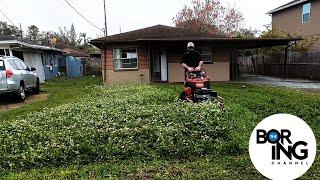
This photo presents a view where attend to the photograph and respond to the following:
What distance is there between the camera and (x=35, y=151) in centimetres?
562

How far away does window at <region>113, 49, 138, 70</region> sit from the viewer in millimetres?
21797

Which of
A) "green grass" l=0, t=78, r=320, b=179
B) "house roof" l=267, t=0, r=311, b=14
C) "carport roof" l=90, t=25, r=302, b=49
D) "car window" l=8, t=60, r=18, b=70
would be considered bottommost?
"green grass" l=0, t=78, r=320, b=179

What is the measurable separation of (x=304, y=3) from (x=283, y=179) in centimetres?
2666

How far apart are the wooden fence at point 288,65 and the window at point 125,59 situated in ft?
28.6

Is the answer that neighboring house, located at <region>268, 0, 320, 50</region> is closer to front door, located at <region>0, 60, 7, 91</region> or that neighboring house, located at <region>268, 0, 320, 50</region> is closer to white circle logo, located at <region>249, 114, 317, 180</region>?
front door, located at <region>0, 60, 7, 91</region>

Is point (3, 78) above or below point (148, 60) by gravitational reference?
below

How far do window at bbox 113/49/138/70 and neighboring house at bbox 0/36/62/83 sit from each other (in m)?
5.59

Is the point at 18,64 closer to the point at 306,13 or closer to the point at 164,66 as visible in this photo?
the point at 164,66

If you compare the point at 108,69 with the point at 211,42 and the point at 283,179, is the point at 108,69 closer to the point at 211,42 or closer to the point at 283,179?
the point at 211,42

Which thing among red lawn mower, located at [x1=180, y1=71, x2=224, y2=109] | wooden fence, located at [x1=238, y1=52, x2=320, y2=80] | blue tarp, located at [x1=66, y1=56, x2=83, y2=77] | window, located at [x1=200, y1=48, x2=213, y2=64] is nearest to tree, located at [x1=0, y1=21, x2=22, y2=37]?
blue tarp, located at [x1=66, y1=56, x2=83, y2=77]

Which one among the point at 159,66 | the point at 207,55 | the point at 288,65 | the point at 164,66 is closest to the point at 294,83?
the point at 207,55

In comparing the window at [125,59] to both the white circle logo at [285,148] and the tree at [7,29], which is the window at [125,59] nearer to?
the white circle logo at [285,148]

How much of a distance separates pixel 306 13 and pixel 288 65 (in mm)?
4615

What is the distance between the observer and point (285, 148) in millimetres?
2363
